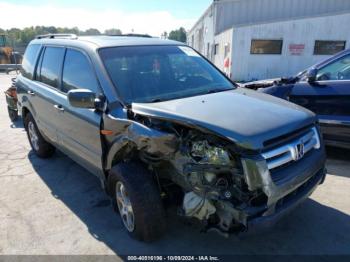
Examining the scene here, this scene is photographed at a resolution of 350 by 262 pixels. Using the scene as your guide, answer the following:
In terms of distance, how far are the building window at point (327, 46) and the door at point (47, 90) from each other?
49.9 feet

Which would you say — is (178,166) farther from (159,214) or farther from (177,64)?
(177,64)

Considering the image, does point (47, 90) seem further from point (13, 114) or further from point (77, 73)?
point (13, 114)

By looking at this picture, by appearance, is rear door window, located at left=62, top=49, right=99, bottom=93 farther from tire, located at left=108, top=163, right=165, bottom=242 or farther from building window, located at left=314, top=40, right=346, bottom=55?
building window, located at left=314, top=40, right=346, bottom=55

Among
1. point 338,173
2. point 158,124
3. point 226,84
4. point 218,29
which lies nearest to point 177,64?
point 226,84

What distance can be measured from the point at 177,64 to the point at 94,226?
6.90ft

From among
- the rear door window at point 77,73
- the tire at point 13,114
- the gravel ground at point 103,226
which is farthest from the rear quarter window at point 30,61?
the tire at point 13,114

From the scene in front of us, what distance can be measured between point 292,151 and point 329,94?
8.48ft

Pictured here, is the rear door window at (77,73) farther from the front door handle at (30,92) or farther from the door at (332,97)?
the door at (332,97)

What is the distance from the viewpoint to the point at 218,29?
20141 mm

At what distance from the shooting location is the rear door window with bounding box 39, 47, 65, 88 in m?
4.18

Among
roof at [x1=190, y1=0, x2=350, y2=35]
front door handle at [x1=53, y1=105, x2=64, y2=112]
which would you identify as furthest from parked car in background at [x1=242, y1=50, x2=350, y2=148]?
roof at [x1=190, y1=0, x2=350, y2=35]

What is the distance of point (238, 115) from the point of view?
8.74 ft

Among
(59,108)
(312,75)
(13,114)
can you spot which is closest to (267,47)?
(312,75)

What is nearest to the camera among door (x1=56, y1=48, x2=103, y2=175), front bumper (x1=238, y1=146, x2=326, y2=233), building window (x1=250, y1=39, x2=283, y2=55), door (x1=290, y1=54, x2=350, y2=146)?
front bumper (x1=238, y1=146, x2=326, y2=233)
